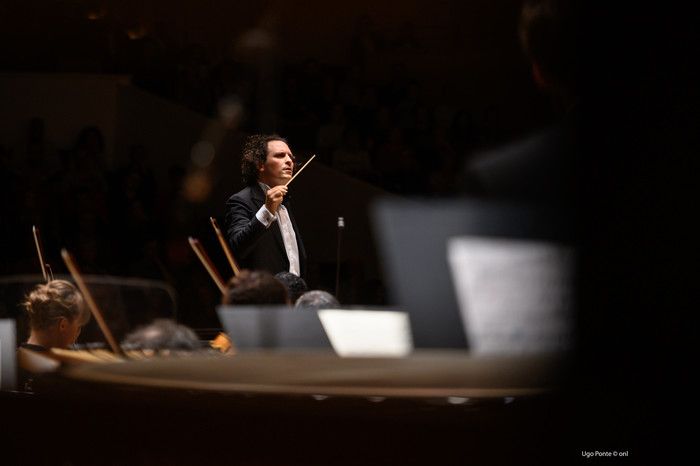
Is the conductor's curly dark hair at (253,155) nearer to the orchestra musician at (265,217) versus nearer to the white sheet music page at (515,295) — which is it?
the orchestra musician at (265,217)

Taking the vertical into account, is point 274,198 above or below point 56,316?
above

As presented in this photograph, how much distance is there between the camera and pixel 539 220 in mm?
583

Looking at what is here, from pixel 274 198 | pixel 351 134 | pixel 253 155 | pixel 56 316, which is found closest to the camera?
pixel 56 316

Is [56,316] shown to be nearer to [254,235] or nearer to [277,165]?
[254,235]

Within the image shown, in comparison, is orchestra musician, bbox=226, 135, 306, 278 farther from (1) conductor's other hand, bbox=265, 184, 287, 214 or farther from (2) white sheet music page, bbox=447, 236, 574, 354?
(2) white sheet music page, bbox=447, 236, 574, 354

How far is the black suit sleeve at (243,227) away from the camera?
1.04 metres

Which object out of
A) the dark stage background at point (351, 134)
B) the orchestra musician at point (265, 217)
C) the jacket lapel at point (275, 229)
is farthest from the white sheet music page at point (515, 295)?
the jacket lapel at point (275, 229)

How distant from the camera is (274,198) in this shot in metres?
1.11

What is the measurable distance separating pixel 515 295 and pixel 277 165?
64cm

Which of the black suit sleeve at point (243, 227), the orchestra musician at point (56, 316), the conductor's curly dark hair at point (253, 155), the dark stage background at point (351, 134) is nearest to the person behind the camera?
the dark stage background at point (351, 134)

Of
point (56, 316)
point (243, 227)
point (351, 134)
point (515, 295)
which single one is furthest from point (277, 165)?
point (515, 295)

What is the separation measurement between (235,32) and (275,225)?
83cm

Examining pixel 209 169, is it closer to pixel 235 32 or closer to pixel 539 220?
pixel 235 32

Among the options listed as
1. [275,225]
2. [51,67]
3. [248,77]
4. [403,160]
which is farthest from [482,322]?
[51,67]
